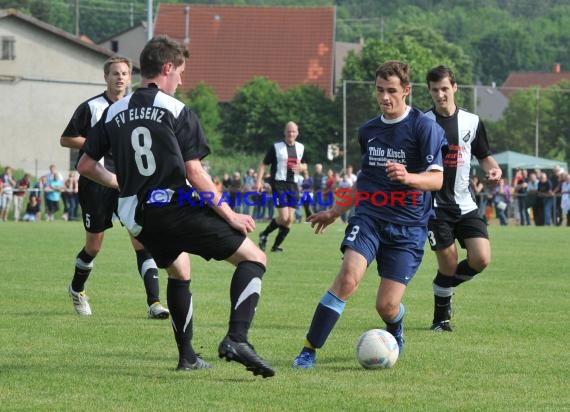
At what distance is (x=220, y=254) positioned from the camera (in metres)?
6.69

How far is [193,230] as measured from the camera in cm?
660

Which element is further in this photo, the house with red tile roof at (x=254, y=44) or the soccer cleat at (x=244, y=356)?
the house with red tile roof at (x=254, y=44)

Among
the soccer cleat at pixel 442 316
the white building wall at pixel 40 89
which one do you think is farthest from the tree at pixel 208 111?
the soccer cleat at pixel 442 316

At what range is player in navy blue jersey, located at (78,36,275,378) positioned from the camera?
6543mm

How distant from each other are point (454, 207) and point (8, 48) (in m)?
43.1

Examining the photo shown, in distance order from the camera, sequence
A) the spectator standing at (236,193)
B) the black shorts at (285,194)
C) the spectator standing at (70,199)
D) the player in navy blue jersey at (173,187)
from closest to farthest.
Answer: the player in navy blue jersey at (173,187) < the black shorts at (285,194) < the spectator standing at (70,199) < the spectator standing at (236,193)

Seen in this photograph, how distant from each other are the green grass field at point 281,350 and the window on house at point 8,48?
36446mm

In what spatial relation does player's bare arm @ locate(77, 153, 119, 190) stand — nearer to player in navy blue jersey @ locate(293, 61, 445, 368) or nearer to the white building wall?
player in navy blue jersey @ locate(293, 61, 445, 368)

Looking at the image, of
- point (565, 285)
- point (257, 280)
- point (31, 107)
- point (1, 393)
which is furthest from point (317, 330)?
point (31, 107)

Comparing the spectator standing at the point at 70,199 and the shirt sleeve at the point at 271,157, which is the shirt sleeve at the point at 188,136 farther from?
the spectator standing at the point at 70,199

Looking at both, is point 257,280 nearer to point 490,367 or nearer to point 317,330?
point 317,330

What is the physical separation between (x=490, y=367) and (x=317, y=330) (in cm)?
118

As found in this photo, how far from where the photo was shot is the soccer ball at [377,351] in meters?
7.18

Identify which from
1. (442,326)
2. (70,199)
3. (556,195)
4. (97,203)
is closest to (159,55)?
(97,203)
